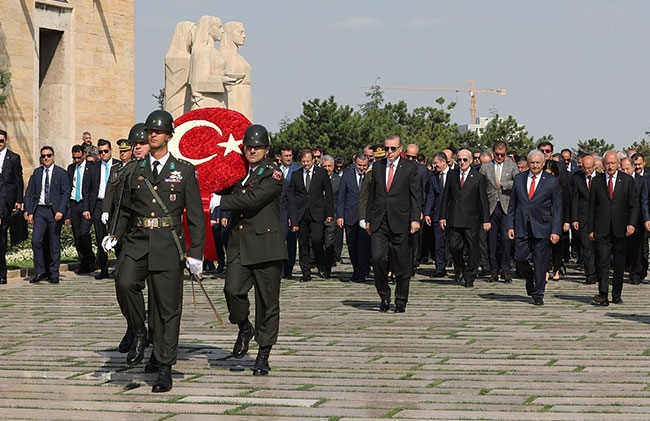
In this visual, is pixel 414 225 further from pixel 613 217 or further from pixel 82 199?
pixel 82 199

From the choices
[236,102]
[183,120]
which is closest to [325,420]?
[183,120]

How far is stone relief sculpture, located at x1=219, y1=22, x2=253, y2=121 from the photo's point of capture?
91.2ft

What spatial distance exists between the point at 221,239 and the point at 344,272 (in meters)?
2.25

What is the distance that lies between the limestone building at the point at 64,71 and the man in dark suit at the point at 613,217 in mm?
15275

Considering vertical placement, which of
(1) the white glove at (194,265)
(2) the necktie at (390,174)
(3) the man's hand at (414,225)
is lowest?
(1) the white glove at (194,265)

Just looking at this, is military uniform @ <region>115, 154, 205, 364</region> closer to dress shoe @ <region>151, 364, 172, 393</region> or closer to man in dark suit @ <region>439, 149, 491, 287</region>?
dress shoe @ <region>151, 364, 172, 393</region>

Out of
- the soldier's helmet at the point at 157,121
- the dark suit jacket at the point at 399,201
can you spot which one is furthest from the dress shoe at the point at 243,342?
the dark suit jacket at the point at 399,201

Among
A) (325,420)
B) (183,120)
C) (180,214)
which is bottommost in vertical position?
(325,420)

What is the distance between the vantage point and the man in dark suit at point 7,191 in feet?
57.8

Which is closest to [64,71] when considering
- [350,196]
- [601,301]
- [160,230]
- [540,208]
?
[350,196]

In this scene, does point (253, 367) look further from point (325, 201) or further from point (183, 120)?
point (325, 201)

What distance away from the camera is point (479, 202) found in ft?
59.2

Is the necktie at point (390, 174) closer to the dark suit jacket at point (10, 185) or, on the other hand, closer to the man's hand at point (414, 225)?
the man's hand at point (414, 225)

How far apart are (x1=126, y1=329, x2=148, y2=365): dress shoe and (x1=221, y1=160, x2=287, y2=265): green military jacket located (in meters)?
0.90
